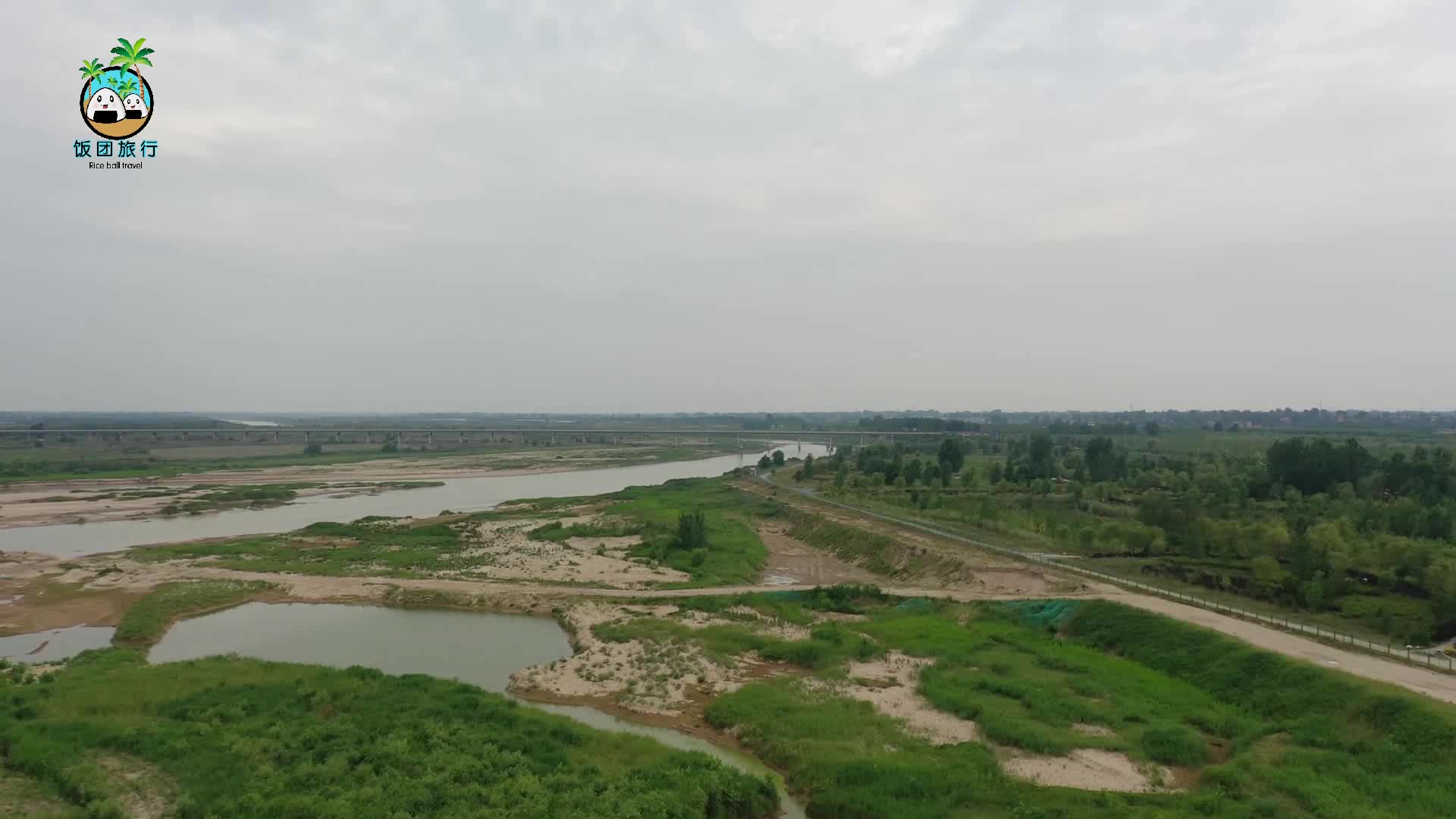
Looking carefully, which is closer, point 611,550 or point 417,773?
point 417,773

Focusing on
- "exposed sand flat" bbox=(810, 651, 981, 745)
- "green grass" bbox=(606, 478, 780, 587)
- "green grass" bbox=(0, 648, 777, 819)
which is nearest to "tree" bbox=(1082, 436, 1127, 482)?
"green grass" bbox=(606, 478, 780, 587)

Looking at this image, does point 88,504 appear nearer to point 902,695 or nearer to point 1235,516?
point 902,695

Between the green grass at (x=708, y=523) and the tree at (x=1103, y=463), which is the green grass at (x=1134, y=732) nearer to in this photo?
the green grass at (x=708, y=523)

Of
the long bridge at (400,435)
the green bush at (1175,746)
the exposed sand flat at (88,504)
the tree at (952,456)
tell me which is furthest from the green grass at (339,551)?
the long bridge at (400,435)

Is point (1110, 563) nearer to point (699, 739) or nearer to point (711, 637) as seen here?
point (711, 637)

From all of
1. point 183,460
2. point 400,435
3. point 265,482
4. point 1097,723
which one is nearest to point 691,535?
point 1097,723

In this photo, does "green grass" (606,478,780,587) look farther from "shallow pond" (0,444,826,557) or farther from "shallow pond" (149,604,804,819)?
"shallow pond" (0,444,826,557)

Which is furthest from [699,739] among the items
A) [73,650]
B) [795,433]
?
[795,433]
